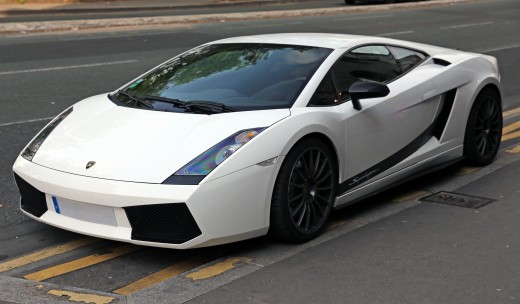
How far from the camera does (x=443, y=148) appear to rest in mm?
6340

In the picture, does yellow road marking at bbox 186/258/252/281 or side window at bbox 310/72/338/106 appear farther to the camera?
side window at bbox 310/72/338/106

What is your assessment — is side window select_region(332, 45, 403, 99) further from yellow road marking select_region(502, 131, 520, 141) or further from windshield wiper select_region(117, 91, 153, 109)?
yellow road marking select_region(502, 131, 520, 141)

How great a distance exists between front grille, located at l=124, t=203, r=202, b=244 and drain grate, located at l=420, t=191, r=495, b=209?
7.35ft

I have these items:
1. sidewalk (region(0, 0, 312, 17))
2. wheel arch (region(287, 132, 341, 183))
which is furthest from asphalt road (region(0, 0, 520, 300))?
sidewalk (region(0, 0, 312, 17))

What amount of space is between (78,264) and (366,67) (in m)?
2.53

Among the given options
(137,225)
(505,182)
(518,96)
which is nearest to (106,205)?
(137,225)

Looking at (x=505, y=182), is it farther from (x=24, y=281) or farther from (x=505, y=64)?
(x=505, y=64)

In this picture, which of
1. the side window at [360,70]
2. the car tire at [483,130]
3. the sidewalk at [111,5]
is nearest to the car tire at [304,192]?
the side window at [360,70]

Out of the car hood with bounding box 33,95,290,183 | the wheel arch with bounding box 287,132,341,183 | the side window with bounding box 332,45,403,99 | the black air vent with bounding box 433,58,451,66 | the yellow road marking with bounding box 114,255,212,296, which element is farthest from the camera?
the black air vent with bounding box 433,58,451,66

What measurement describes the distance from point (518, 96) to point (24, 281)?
7.82 m

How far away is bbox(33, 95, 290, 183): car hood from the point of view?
4.58 meters

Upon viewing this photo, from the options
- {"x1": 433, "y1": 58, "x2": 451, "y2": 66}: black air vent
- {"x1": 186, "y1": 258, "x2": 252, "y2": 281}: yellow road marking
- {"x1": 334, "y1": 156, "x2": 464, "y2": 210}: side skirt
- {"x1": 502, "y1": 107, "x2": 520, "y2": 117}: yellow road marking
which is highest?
{"x1": 433, "y1": 58, "x2": 451, "y2": 66}: black air vent

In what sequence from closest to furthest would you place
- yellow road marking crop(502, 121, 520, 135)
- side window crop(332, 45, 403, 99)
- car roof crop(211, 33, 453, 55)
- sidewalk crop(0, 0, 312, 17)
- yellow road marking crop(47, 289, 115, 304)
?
1. yellow road marking crop(47, 289, 115, 304)
2. side window crop(332, 45, 403, 99)
3. car roof crop(211, 33, 453, 55)
4. yellow road marking crop(502, 121, 520, 135)
5. sidewalk crop(0, 0, 312, 17)

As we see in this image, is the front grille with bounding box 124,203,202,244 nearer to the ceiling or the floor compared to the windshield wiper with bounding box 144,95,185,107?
nearer to the floor
